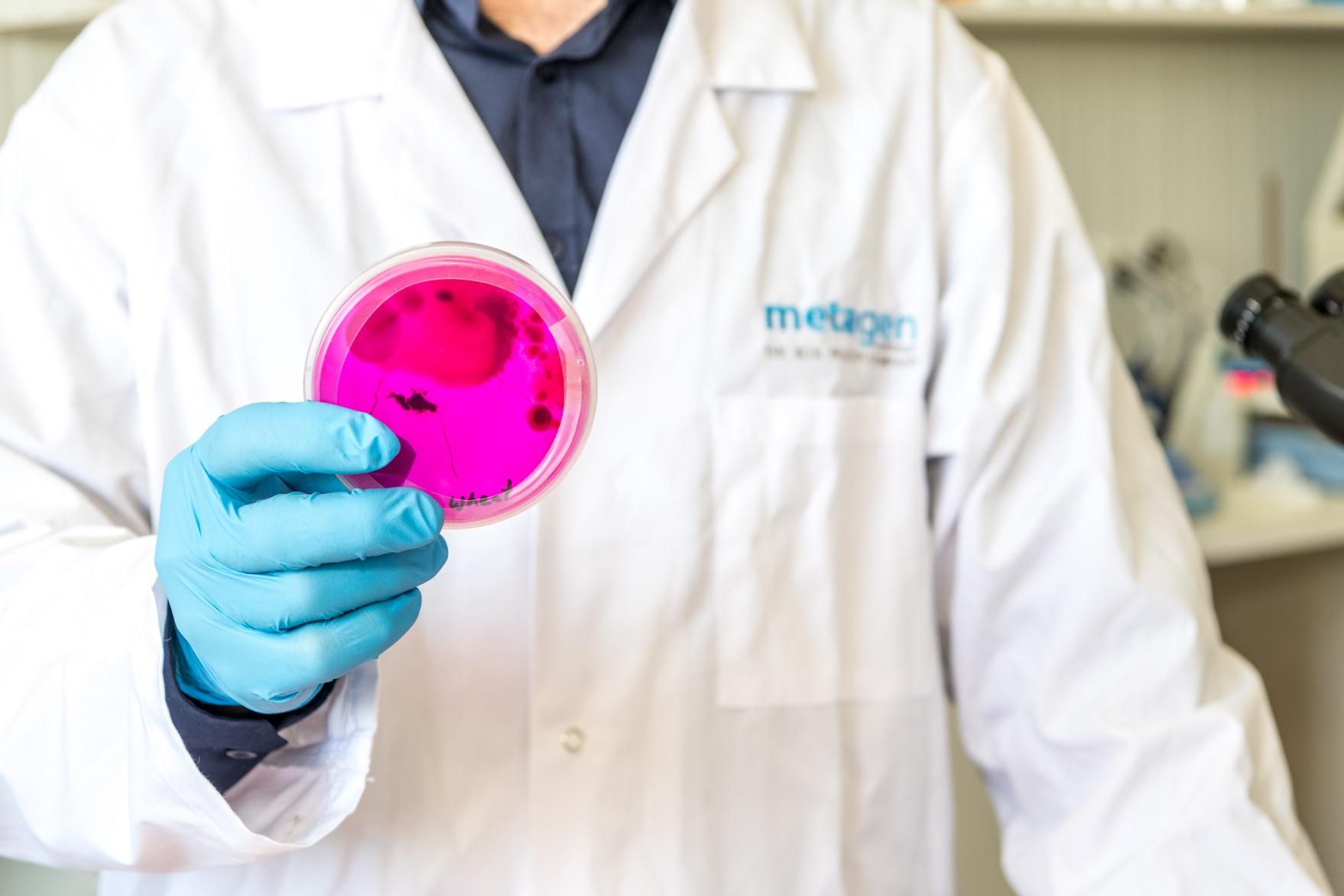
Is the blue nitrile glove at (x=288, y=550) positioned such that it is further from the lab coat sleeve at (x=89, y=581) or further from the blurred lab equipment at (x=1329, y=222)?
the blurred lab equipment at (x=1329, y=222)

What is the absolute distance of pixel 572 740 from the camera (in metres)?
1.00

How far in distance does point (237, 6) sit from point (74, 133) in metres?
0.19

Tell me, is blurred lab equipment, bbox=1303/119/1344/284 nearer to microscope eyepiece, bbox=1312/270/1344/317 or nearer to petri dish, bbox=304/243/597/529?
microscope eyepiece, bbox=1312/270/1344/317

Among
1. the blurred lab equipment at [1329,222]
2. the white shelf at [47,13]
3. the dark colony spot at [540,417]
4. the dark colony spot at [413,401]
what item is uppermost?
the white shelf at [47,13]

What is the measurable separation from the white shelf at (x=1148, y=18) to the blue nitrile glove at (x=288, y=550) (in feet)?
5.28

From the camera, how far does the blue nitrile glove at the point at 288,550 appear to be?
0.70 m

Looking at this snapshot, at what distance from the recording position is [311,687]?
31.7 inches

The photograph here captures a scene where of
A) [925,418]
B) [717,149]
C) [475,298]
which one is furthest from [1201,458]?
[475,298]

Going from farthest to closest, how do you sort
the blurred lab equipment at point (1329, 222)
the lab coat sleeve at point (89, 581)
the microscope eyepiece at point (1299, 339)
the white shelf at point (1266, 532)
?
the blurred lab equipment at point (1329, 222)
the white shelf at point (1266, 532)
the microscope eyepiece at point (1299, 339)
the lab coat sleeve at point (89, 581)

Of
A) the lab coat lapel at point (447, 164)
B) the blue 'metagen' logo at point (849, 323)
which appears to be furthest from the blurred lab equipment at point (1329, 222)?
the lab coat lapel at point (447, 164)

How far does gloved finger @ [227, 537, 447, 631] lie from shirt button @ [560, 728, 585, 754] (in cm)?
28

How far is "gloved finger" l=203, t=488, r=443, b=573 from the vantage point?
0.70 metres

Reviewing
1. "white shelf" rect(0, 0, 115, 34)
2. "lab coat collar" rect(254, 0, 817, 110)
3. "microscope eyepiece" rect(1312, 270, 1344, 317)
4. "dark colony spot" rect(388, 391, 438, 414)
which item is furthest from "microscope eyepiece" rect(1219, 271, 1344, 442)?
"white shelf" rect(0, 0, 115, 34)

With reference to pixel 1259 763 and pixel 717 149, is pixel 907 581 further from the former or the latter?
pixel 717 149
